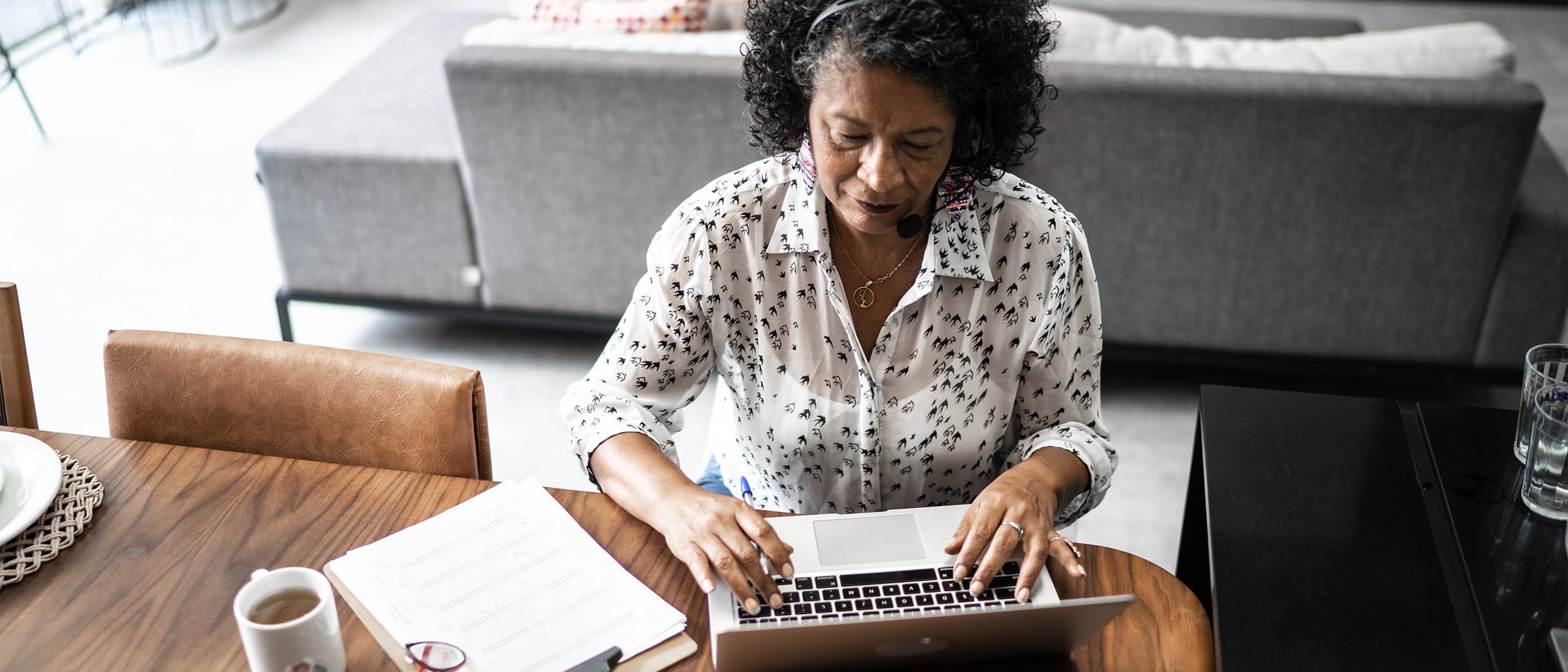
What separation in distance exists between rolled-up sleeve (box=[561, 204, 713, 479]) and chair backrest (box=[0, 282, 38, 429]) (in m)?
0.62

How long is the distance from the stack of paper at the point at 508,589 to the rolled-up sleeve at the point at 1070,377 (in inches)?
19.2

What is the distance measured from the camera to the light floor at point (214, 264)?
2.46m

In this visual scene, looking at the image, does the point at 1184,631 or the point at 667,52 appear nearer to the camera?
the point at 1184,631

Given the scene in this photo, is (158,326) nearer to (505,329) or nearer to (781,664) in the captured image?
(505,329)

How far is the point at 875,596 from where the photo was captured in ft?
3.33

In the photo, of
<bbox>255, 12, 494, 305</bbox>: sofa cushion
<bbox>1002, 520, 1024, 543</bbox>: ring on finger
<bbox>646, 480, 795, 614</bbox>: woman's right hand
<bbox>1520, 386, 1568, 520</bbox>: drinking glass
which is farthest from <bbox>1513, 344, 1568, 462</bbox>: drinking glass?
<bbox>255, 12, 494, 305</bbox>: sofa cushion

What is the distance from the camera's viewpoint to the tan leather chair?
1.26 metres

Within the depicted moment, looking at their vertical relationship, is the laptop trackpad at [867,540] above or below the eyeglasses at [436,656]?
above

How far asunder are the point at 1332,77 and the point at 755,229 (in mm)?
1444

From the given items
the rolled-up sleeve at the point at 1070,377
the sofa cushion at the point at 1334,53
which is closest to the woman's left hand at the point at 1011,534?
the rolled-up sleeve at the point at 1070,377

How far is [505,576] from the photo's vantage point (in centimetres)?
107

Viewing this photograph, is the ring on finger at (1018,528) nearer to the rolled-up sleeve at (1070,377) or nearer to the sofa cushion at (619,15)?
the rolled-up sleeve at (1070,377)

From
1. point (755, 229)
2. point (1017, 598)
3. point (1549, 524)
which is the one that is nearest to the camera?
point (1017, 598)

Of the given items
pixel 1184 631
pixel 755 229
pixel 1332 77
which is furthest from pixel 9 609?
pixel 1332 77
